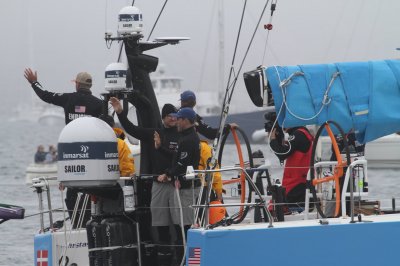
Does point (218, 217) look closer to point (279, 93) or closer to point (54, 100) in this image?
point (279, 93)

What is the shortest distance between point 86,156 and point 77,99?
1.79 meters

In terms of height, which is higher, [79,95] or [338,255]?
[79,95]

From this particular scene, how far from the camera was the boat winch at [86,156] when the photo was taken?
34.0ft

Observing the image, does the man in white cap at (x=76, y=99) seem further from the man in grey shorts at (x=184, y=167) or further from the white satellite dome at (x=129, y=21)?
the man in grey shorts at (x=184, y=167)

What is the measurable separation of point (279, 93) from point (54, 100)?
2.70 meters

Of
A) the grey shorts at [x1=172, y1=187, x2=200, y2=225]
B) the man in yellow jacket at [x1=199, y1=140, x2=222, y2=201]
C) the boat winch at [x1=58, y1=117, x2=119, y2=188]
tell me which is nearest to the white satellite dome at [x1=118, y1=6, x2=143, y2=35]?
the boat winch at [x1=58, y1=117, x2=119, y2=188]

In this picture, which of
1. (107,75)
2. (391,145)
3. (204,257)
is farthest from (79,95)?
(391,145)

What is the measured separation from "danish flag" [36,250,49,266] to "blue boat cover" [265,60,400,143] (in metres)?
2.77

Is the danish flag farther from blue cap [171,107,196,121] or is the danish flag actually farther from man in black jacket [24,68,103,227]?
blue cap [171,107,196,121]

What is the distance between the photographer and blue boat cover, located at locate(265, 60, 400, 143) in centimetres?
1047

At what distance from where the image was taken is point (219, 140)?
398 inches

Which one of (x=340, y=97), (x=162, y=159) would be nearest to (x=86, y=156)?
(x=162, y=159)

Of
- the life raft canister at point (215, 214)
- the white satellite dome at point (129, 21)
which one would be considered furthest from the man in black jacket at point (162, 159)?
the white satellite dome at point (129, 21)

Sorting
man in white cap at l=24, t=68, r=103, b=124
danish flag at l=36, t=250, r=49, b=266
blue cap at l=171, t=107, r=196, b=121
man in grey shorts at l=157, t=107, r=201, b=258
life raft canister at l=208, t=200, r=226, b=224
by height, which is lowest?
danish flag at l=36, t=250, r=49, b=266
